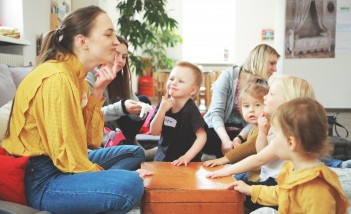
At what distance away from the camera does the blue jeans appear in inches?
51.4

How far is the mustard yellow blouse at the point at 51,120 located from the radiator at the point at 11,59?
5.52 feet

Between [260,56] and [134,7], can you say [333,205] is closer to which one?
[260,56]

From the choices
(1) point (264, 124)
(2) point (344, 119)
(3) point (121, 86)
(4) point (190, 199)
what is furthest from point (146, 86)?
(4) point (190, 199)

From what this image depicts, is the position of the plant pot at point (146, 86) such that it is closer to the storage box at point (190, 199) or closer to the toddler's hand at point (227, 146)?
the toddler's hand at point (227, 146)

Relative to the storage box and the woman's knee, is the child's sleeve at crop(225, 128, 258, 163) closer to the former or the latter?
the storage box

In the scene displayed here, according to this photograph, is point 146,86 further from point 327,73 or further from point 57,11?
point 57,11

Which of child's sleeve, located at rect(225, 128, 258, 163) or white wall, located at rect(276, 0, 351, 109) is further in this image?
white wall, located at rect(276, 0, 351, 109)

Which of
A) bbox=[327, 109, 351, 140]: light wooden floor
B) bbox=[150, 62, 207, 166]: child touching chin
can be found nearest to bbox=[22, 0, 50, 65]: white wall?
bbox=[150, 62, 207, 166]: child touching chin

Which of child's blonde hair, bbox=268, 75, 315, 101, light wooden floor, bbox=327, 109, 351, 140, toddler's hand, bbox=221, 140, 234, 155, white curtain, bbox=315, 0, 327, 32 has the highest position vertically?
white curtain, bbox=315, 0, 327, 32

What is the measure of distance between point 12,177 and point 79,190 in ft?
0.70

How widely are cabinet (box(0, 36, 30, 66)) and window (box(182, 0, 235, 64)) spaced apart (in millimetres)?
7170

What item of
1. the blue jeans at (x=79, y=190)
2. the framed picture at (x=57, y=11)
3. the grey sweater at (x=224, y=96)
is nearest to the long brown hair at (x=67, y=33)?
the blue jeans at (x=79, y=190)

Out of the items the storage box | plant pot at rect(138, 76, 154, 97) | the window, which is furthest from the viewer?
the window

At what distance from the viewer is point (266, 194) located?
1.37 meters
